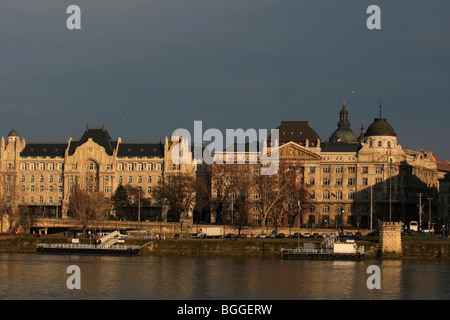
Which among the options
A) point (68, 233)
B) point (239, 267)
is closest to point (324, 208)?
point (68, 233)

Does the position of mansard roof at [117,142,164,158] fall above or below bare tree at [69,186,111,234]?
above

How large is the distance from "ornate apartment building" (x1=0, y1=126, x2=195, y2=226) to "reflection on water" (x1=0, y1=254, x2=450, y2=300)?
71975 millimetres

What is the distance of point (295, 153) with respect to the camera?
568 ft

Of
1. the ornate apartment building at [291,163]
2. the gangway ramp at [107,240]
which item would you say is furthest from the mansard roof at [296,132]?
the gangway ramp at [107,240]

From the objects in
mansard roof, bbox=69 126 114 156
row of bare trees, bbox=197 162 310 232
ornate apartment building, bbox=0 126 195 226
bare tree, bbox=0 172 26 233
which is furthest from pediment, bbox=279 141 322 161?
bare tree, bbox=0 172 26 233

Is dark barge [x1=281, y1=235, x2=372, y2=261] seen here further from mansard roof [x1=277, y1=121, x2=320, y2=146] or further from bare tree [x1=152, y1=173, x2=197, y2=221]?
mansard roof [x1=277, y1=121, x2=320, y2=146]

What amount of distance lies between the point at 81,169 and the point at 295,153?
4367cm

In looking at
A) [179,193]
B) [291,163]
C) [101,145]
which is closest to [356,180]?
[291,163]

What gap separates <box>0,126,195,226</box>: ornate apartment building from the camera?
591 feet

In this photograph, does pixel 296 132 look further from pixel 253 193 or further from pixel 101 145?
pixel 101 145

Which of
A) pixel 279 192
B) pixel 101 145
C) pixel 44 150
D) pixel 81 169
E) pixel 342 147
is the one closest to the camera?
pixel 279 192

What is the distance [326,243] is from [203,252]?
1585 cm

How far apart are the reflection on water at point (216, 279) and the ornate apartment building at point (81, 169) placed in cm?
7197

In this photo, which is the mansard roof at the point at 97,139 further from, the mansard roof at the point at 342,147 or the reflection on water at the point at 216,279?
the reflection on water at the point at 216,279
